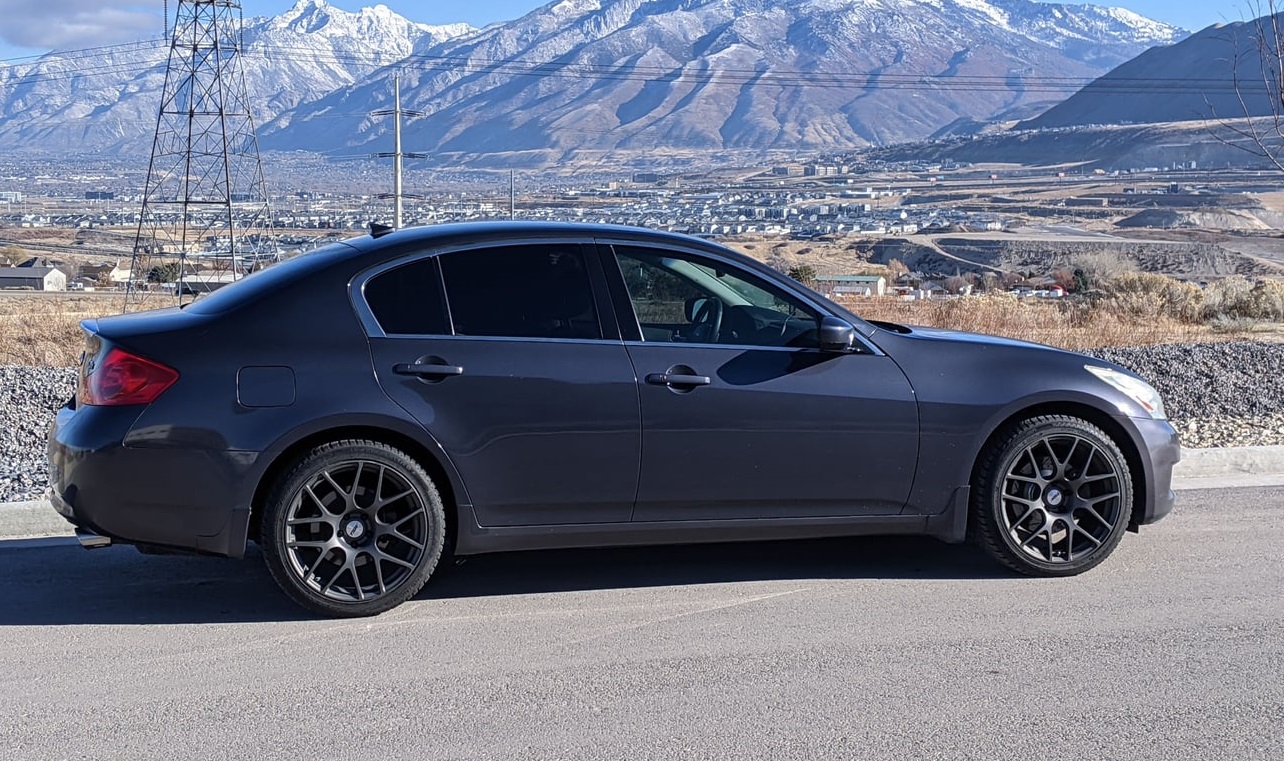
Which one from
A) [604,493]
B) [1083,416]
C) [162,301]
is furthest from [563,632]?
[162,301]

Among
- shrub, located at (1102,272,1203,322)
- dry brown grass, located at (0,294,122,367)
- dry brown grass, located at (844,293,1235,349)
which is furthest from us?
shrub, located at (1102,272,1203,322)

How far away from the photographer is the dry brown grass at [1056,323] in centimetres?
1606

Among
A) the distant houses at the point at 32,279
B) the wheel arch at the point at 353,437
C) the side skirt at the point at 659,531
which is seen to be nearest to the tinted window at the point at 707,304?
the side skirt at the point at 659,531

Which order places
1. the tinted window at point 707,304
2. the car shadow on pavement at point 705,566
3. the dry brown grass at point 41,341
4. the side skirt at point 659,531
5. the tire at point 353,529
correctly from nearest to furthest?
the tire at point 353,529
the side skirt at point 659,531
the tinted window at point 707,304
the car shadow on pavement at point 705,566
the dry brown grass at point 41,341

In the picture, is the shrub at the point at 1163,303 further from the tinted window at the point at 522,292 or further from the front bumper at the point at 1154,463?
the tinted window at the point at 522,292

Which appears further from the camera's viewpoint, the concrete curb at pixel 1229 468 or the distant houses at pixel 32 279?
the distant houses at pixel 32 279

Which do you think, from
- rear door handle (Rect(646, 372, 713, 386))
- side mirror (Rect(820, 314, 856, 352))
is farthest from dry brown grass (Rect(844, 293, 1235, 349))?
rear door handle (Rect(646, 372, 713, 386))

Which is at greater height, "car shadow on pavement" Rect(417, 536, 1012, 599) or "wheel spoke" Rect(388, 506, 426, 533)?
"wheel spoke" Rect(388, 506, 426, 533)

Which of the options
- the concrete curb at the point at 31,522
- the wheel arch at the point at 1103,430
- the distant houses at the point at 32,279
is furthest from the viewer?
the distant houses at the point at 32,279

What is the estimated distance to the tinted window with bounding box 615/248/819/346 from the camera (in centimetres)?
592

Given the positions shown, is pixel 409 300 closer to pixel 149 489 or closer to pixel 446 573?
pixel 149 489

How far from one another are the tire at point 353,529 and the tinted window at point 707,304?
3.98 ft

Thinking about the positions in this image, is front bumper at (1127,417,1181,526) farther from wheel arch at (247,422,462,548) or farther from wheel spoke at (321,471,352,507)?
wheel spoke at (321,471,352,507)

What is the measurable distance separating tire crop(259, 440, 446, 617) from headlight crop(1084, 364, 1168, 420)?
2.97m
